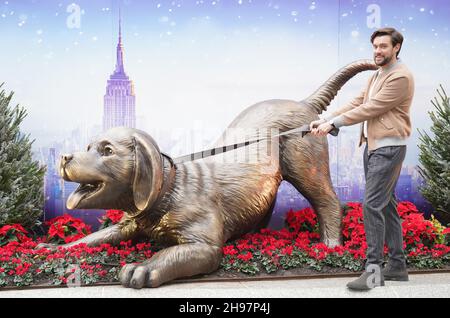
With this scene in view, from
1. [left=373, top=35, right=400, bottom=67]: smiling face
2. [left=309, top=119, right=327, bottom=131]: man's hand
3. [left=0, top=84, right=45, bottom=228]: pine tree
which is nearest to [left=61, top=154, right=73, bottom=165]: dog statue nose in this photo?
[left=0, top=84, right=45, bottom=228]: pine tree

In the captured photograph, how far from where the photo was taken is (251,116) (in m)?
4.70

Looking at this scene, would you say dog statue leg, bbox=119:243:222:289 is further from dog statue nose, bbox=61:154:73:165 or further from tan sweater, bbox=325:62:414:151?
tan sweater, bbox=325:62:414:151

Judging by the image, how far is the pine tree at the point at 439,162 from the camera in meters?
5.29

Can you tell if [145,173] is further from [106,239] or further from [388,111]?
[388,111]

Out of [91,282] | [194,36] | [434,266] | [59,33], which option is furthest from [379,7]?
→ [91,282]

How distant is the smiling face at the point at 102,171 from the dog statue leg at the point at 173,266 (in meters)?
0.51

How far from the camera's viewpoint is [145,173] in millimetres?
3766

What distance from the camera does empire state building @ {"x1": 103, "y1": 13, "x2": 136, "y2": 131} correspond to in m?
5.73

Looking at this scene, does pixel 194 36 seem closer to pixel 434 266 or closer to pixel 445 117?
pixel 445 117

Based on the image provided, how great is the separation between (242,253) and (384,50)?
1.81 metres

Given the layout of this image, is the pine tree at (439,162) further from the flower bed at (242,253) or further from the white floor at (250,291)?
the white floor at (250,291)

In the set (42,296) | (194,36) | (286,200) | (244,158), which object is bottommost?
(42,296)

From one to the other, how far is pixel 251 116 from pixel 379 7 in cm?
227

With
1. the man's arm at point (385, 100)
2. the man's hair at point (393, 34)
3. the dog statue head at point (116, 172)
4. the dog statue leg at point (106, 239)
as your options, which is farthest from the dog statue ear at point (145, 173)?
the man's hair at point (393, 34)
